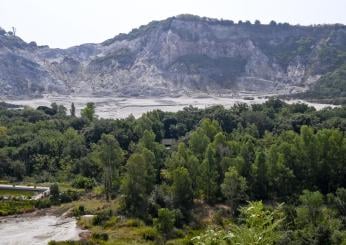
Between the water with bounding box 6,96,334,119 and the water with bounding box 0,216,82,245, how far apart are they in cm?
7704

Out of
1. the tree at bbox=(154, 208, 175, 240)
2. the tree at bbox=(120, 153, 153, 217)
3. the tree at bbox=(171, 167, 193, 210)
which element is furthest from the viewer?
the tree at bbox=(120, 153, 153, 217)

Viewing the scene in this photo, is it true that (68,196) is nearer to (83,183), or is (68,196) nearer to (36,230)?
(83,183)

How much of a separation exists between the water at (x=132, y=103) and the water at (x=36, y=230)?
7704 centimetres

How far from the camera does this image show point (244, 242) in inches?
569

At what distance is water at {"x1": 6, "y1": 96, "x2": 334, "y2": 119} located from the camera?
135 m

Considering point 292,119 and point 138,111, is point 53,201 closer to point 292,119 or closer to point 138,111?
point 292,119

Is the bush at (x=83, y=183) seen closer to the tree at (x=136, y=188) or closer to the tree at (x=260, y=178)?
the tree at (x=136, y=188)

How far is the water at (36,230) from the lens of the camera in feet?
140

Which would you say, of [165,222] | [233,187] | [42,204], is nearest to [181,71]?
[42,204]

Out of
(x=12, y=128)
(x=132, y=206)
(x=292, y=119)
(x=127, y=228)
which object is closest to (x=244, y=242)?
(x=127, y=228)

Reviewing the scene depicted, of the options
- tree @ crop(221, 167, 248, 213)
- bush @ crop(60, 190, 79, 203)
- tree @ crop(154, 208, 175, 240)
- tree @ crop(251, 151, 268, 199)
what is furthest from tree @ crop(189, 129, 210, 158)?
tree @ crop(154, 208, 175, 240)

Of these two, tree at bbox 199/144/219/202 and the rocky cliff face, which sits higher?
the rocky cliff face

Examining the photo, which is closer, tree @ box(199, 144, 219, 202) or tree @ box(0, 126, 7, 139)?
tree @ box(199, 144, 219, 202)

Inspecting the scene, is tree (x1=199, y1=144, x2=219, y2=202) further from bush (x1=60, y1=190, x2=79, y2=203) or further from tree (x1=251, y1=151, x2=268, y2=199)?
bush (x1=60, y1=190, x2=79, y2=203)
